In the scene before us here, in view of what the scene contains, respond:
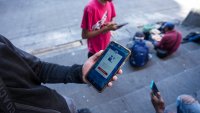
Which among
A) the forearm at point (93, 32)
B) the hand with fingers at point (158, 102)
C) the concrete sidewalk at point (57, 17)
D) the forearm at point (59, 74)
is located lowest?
the concrete sidewalk at point (57, 17)

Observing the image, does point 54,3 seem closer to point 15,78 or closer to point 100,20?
→ point 100,20

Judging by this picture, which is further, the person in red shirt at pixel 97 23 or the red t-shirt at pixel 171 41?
the red t-shirt at pixel 171 41

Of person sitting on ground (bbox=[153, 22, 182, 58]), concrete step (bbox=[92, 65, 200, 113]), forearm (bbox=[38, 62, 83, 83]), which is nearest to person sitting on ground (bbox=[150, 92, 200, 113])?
concrete step (bbox=[92, 65, 200, 113])

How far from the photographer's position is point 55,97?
5.21 feet

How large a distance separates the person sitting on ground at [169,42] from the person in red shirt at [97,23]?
7.93ft

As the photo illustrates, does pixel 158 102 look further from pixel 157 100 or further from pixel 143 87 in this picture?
pixel 143 87

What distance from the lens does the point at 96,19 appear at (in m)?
3.10

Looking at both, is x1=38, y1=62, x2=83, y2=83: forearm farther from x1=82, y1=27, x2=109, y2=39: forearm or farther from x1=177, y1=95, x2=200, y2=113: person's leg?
x1=177, y1=95, x2=200, y2=113: person's leg

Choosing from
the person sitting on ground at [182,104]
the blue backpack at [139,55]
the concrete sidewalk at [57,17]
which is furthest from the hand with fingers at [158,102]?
the concrete sidewalk at [57,17]

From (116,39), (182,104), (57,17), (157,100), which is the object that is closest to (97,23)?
(157,100)

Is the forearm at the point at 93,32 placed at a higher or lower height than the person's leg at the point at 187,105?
higher

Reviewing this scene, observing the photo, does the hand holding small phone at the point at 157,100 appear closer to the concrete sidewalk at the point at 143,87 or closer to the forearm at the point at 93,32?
the concrete sidewalk at the point at 143,87

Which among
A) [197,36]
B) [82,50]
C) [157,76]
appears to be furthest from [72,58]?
[197,36]

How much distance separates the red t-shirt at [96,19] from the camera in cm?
302
